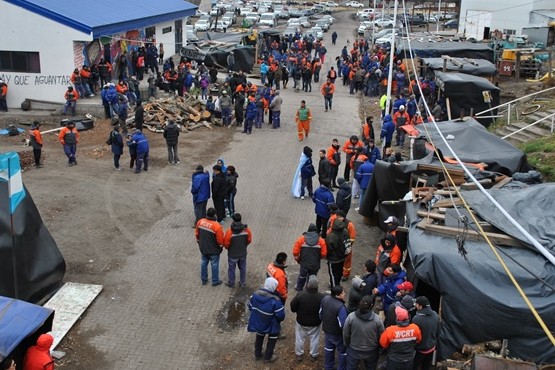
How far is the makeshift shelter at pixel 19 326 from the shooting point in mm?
6957

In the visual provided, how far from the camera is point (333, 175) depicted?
53.6 ft

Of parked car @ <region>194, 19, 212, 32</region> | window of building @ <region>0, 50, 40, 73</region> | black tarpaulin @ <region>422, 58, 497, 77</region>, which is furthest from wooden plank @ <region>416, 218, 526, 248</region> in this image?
parked car @ <region>194, 19, 212, 32</region>

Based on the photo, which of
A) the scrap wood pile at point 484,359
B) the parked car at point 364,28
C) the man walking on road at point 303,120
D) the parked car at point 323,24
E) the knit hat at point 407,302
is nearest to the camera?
the scrap wood pile at point 484,359

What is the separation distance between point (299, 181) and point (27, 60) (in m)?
14.5

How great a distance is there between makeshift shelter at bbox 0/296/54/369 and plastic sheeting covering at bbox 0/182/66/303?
211 cm

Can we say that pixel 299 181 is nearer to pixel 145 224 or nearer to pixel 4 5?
pixel 145 224

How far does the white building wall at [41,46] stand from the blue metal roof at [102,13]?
285 mm

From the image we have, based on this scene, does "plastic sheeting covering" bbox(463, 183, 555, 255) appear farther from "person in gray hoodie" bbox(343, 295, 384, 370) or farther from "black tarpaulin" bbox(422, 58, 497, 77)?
"black tarpaulin" bbox(422, 58, 497, 77)

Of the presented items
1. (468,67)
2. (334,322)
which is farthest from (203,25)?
(334,322)

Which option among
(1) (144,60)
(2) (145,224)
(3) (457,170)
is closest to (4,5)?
(1) (144,60)

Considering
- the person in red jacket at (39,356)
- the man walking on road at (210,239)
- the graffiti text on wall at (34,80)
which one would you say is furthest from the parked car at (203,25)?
the person in red jacket at (39,356)

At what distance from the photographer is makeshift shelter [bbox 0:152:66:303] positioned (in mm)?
9508

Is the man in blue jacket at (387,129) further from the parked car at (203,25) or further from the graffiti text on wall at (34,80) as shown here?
the parked car at (203,25)

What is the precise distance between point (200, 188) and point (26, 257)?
4.24 meters
